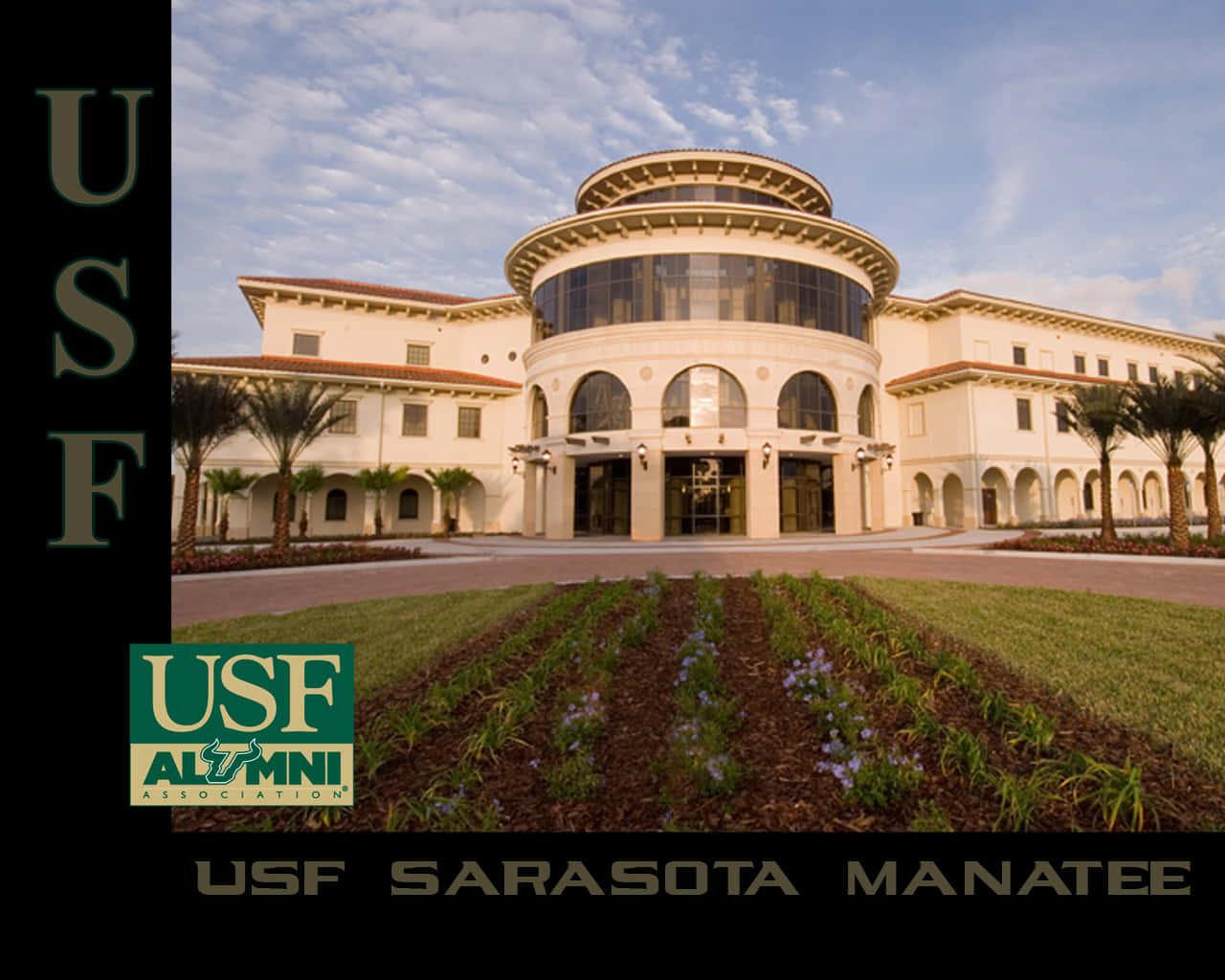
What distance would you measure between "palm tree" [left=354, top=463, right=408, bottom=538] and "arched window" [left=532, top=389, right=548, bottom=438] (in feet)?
22.4

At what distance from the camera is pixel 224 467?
25406mm

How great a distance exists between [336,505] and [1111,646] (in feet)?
98.1

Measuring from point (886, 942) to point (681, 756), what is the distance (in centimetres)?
142

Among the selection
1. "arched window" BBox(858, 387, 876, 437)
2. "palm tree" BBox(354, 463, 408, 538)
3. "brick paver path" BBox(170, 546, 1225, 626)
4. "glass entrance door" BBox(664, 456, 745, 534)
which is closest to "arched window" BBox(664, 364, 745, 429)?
"glass entrance door" BBox(664, 456, 745, 534)

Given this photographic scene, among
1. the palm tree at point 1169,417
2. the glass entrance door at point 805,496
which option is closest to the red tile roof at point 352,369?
the glass entrance door at point 805,496

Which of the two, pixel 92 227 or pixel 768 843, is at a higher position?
pixel 92 227

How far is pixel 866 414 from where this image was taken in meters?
26.8

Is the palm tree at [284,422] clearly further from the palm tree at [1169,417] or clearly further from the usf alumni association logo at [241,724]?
the palm tree at [1169,417]

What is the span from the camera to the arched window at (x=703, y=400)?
905 inches

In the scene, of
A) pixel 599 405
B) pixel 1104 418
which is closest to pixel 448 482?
pixel 599 405

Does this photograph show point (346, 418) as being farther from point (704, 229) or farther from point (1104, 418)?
point (1104, 418)

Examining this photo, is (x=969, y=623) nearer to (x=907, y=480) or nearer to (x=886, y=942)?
(x=886, y=942)

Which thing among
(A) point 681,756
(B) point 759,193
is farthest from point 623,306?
(A) point 681,756

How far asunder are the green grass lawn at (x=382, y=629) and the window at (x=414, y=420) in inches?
846
